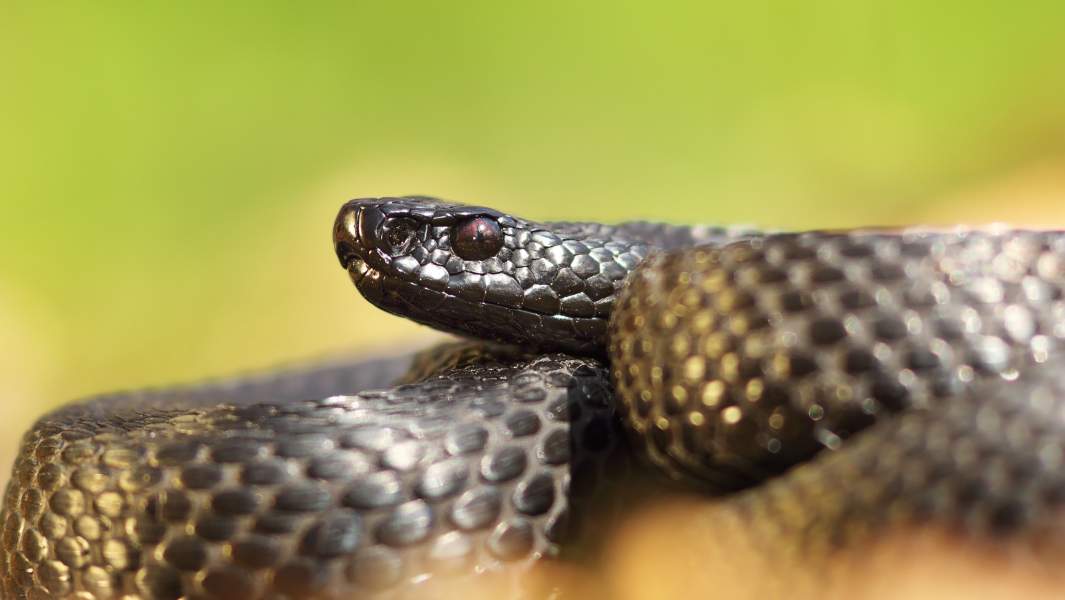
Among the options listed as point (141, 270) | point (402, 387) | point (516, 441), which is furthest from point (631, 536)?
point (141, 270)

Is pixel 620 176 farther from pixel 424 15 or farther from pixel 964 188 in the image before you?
pixel 964 188

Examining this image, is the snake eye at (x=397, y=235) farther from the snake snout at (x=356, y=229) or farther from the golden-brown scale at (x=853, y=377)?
the golden-brown scale at (x=853, y=377)

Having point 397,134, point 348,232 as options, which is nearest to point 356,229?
point 348,232

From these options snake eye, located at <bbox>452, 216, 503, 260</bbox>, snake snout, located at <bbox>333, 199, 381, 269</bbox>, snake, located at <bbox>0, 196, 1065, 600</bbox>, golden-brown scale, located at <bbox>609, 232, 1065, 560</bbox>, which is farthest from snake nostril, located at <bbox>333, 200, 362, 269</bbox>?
golden-brown scale, located at <bbox>609, 232, 1065, 560</bbox>

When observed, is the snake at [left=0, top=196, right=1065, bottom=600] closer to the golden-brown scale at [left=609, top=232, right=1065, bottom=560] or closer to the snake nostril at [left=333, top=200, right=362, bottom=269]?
the golden-brown scale at [left=609, top=232, right=1065, bottom=560]

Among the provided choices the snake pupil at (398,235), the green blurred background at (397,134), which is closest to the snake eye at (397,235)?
the snake pupil at (398,235)
